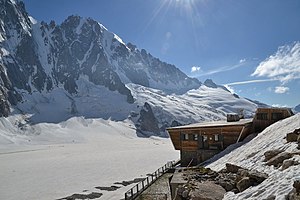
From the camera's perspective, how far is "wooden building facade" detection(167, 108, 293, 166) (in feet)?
94.5

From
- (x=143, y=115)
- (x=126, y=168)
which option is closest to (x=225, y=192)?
(x=126, y=168)

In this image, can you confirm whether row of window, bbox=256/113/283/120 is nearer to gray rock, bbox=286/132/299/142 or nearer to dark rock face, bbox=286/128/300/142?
dark rock face, bbox=286/128/300/142

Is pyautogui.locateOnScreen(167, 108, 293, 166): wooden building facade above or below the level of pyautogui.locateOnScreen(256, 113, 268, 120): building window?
below

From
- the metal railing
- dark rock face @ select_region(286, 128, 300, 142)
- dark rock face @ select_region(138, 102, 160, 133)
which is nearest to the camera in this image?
dark rock face @ select_region(286, 128, 300, 142)

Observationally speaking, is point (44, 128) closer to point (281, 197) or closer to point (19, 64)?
point (19, 64)

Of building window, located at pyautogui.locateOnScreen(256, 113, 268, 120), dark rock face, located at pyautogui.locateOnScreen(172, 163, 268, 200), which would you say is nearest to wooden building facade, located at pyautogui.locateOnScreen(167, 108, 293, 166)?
building window, located at pyautogui.locateOnScreen(256, 113, 268, 120)

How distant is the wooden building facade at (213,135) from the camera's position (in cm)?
2881

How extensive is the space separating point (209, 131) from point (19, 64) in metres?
177

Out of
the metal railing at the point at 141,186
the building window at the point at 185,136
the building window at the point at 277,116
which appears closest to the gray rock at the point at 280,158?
the metal railing at the point at 141,186

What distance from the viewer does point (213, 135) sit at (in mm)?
29641

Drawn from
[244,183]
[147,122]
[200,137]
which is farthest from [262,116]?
[147,122]

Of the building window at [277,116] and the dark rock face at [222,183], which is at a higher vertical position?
the building window at [277,116]

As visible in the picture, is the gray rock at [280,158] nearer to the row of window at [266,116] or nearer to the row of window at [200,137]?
the row of window at [200,137]

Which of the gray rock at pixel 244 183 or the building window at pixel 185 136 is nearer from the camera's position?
the gray rock at pixel 244 183
